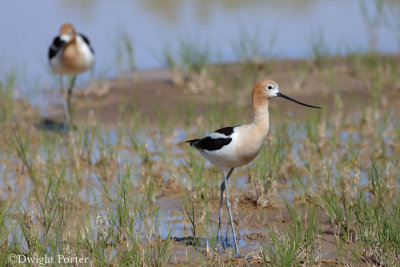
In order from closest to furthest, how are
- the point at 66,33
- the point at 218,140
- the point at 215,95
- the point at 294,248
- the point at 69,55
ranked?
the point at 294,248
the point at 218,140
the point at 69,55
the point at 66,33
the point at 215,95

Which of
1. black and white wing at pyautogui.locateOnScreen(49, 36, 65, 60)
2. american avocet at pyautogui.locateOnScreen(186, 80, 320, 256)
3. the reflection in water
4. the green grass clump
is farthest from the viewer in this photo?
the reflection in water

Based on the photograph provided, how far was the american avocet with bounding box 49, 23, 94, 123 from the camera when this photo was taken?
26.9 feet

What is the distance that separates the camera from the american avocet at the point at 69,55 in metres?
8.21

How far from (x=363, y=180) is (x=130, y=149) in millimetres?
2138

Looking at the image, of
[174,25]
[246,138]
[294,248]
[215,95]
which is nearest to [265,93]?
[246,138]

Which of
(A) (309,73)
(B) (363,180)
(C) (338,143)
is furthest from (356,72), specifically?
(B) (363,180)

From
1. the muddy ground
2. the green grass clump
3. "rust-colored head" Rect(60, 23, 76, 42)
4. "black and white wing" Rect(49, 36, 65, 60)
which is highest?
"rust-colored head" Rect(60, 23, 76, 42)

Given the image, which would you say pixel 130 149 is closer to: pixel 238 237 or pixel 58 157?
pixel 58 157

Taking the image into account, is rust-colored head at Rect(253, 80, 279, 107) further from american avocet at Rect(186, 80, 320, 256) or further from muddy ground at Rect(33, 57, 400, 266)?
muddy ground at Rect(33, 57, 400, 266)

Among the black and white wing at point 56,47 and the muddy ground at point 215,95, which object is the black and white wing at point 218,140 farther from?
the black and white wing at point 56,47

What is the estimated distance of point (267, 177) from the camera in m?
5.36

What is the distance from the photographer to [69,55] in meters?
8.18

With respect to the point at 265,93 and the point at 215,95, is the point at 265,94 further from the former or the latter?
the point at 215,95

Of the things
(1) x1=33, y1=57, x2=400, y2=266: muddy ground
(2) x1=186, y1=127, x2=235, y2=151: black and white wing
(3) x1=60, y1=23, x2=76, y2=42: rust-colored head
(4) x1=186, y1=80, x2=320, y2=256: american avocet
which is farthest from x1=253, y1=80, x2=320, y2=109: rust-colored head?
(3) x1=60, y1=23, x2=76, y2=42: rust-colored head
